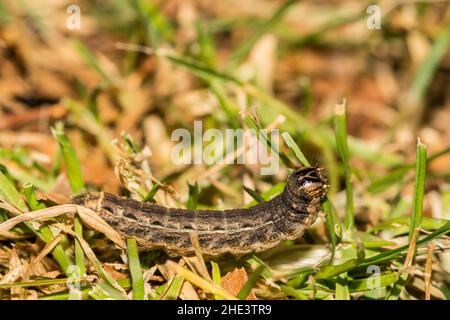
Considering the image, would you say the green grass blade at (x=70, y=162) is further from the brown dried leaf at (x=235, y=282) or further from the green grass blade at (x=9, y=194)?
the brown dried leaf at (x=235, y=282)

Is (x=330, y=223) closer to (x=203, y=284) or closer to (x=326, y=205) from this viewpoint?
(x=326, y=205)

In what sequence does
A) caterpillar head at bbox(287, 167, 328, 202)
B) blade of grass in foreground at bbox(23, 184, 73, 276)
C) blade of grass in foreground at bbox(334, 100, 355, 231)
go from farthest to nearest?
blade of grass in foreground at bbox(334, 100, 355, 231) → blade of grass in foreground at bbox(23, 184, 73, 276) → caterpillar head at bbox(287, 167, 328, 202)

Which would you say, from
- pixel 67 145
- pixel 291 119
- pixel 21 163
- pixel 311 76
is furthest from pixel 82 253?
pixel 311 76

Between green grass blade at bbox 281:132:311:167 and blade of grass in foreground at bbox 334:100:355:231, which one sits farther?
blade of grass in foreground at bbox 334:100:355:231

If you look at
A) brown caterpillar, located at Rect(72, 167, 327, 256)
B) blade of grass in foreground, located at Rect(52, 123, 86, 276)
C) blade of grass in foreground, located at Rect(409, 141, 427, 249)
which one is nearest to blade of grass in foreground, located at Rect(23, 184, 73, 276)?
brown caterpillar, located at Rect(72, 167, 327, 256)

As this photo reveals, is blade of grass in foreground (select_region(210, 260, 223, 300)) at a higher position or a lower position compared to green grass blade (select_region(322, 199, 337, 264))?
lower

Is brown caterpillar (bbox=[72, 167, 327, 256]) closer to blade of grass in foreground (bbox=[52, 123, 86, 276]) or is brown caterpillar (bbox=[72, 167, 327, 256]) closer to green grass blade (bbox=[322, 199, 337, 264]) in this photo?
green grass blade (bbox=[322, 199, 337, 264])

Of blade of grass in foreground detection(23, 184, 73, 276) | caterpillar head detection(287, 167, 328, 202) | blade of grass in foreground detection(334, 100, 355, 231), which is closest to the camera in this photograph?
caterpillar head detection(287, 167, 328, 202)

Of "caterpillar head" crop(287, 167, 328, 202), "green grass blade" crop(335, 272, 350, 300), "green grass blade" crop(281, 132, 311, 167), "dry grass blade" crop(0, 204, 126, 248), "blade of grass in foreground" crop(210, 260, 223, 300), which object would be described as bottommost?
"green grass blade" crop(335, 272, 350, 300)

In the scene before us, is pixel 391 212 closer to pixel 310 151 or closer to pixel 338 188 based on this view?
pixel 338 188
